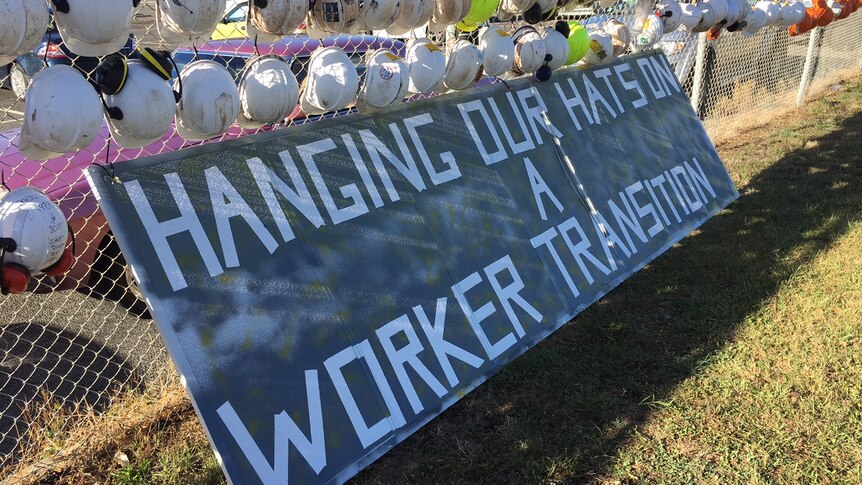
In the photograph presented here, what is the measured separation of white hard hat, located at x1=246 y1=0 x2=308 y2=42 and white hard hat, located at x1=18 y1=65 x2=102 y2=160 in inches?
26.8

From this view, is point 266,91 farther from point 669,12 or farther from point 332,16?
point 669,12

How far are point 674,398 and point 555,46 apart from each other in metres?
1.97

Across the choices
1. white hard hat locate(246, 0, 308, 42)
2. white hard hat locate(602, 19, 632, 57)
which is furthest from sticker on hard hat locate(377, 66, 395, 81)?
white hard hat locate(602, 19, 632, 57)

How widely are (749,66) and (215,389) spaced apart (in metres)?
9.06

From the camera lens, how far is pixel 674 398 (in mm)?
3248

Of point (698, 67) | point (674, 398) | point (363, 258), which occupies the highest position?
point (698, 67)

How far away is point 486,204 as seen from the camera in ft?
11.0

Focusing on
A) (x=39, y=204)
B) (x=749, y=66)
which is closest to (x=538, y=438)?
(x=39, y=204)

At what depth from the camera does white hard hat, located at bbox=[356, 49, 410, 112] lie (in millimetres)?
2848

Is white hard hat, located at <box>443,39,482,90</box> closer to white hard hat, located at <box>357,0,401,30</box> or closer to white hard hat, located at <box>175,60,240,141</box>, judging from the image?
white hard hat, located at <box>357,0,401,30</box>

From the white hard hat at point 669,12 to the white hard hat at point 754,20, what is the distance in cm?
123

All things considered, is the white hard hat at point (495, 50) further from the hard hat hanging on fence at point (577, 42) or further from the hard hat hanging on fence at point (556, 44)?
the hard hat hanging on fence at point (577, 42)

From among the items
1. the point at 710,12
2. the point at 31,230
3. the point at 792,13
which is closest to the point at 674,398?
→ the point at 31,230

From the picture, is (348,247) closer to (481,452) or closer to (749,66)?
(481,452)
